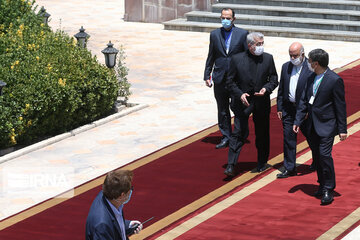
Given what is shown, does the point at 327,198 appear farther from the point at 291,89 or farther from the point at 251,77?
the point at 251,77

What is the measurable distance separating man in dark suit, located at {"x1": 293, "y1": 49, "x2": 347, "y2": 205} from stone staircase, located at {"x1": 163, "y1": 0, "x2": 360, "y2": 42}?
1242 cm

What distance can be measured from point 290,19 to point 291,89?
43.2ft

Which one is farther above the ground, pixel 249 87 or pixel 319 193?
pixel 249 87

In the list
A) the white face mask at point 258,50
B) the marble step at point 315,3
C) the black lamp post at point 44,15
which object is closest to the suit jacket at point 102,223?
the white face mask at point 258,50

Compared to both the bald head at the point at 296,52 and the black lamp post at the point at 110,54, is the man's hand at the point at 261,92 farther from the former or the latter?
the black lamp post at the point at 110,54

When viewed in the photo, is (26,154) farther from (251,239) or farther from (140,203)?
(251,239)

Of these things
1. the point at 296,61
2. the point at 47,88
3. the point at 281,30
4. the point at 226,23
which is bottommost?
the point at 281,30

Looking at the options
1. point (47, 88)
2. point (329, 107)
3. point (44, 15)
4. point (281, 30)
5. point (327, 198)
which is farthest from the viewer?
point (281, 30)

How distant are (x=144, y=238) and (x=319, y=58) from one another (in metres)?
2.89

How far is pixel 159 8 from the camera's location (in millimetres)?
26609

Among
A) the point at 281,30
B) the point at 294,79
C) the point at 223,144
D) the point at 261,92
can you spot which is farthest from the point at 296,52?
the point at 281,30

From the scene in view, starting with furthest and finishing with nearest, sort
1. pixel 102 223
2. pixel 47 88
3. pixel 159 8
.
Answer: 1. pixel 159 8
2. pixel 47 88
3. pixel 102 223

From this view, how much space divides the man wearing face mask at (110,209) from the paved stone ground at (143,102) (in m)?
4.54

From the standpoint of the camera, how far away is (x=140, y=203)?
11.2 m
